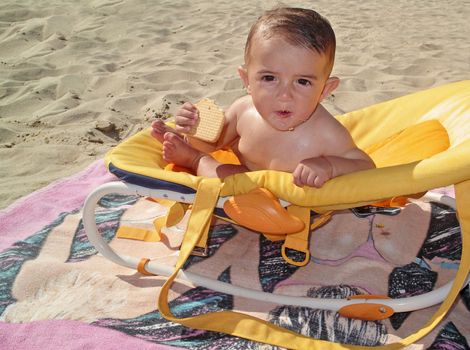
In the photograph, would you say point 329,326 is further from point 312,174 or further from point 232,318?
point 312,174

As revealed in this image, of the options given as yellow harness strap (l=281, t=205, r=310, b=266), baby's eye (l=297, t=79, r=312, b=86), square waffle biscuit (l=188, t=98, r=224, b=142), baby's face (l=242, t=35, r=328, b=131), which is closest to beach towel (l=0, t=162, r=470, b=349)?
yellow harness strap (l=281, t=205, r=310, b=266)

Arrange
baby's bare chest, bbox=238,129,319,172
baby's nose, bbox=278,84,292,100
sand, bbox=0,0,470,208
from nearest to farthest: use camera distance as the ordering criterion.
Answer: baby's nose, bbox=278,84,292,100, baby's bare chest, bbox=238,129,319,172, sand, bbox=0,0,470,208

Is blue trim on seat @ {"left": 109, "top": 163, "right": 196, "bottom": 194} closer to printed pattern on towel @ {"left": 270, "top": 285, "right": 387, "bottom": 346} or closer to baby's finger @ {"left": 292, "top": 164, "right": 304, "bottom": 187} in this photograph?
baby's finger @ {"left": 292, "top": 164, "right": 304, "bottom": 187}

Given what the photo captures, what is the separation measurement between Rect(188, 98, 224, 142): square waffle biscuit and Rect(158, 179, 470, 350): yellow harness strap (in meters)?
0.34

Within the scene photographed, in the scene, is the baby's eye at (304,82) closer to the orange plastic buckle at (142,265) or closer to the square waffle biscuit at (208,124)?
the square waffle biscuit at (208,124)

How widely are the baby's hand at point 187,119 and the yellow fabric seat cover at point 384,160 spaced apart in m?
0.16

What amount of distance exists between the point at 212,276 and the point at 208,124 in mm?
541

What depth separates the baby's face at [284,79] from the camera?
1581 mm

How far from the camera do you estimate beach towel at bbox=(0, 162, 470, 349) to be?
5.11 ft

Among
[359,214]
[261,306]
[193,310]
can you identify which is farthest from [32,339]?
[359,214]

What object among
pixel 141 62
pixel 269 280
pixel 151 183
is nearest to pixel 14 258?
pixel 151 183

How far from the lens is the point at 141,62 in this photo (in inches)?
160

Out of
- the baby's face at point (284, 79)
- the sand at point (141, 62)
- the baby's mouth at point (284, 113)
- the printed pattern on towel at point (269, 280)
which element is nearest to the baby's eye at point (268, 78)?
the baby's face at point (284, 79)

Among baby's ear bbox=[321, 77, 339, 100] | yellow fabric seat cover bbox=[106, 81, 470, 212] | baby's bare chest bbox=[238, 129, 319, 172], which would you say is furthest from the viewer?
baby's bare chest bbox=[238, 129, 319, 172]
